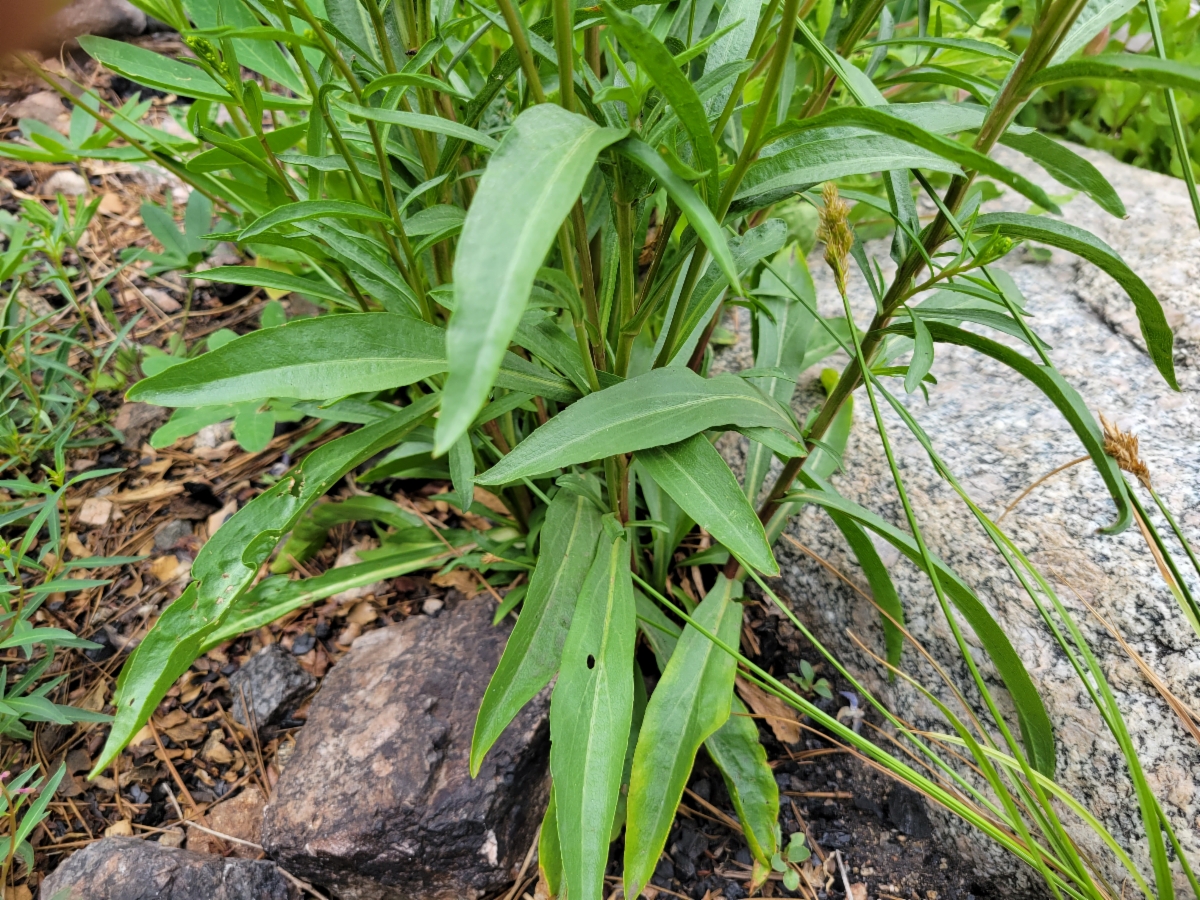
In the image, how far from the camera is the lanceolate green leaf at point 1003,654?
3.25 ft

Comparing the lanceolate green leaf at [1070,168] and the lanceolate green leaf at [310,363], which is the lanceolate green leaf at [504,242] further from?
the lanceolate green leaf at [1070,168]

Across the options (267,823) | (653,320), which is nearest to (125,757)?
(267,823)

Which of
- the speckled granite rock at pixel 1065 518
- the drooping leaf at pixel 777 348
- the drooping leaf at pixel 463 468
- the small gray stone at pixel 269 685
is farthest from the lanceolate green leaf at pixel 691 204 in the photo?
the small gray stone at pixel 269 685

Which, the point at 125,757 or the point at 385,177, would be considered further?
the point at 125,757

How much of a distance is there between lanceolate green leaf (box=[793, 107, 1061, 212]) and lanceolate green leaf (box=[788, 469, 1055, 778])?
0.52 meters

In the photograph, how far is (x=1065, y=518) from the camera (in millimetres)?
1158

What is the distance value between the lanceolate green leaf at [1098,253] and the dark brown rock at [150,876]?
1.35m

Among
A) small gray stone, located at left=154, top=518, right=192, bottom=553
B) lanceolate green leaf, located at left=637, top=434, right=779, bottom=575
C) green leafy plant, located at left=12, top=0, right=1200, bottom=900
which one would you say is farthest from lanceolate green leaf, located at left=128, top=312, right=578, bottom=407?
small gray stone, located at left=154, top=518, right=192, bottom=553

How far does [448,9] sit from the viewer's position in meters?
0.90

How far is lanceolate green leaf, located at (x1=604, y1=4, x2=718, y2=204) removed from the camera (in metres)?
0.50

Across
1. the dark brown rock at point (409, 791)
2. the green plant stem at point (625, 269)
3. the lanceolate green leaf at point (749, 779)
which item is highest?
the green plant stem at point (625, 269)

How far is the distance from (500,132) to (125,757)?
127cm

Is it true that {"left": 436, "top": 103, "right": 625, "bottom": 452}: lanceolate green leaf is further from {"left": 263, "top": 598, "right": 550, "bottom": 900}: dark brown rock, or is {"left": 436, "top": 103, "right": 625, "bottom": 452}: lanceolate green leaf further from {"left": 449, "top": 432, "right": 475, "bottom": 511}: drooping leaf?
{"left": 263, "top": 598, "right": 550, "bottom": 900}: dark brown rock

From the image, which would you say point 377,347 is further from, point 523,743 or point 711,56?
point 523,743
